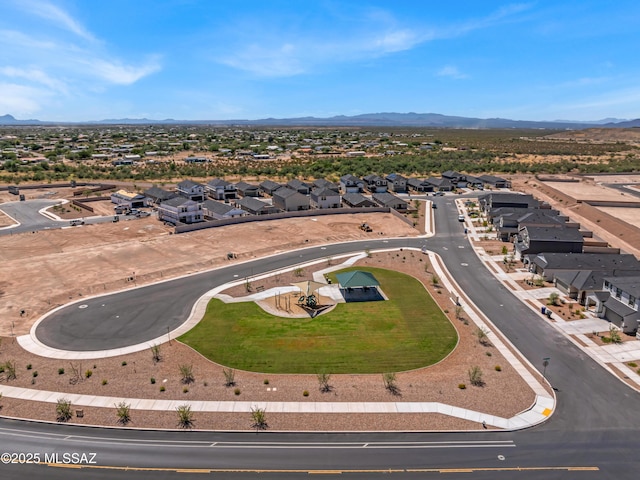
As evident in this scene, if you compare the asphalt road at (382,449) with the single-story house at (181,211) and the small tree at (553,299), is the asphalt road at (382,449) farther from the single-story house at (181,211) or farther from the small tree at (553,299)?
the single-story house at (181,211)

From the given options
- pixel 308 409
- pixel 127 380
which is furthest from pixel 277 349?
pixel 127 380

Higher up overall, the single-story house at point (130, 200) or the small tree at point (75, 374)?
the single-story house at point (130, 200)

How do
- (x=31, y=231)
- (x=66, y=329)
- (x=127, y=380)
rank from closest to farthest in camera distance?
(x=127, y=380) < (x=66, y=329) < (x=31, y=231)

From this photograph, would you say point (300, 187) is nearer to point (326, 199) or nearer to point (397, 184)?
point (326, 199)

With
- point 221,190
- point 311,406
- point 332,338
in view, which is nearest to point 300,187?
point 221,190

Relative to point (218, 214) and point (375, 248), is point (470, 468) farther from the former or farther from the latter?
point (218, 214)

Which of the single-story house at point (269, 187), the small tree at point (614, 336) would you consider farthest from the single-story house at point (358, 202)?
the small tree at point (614, 336)
